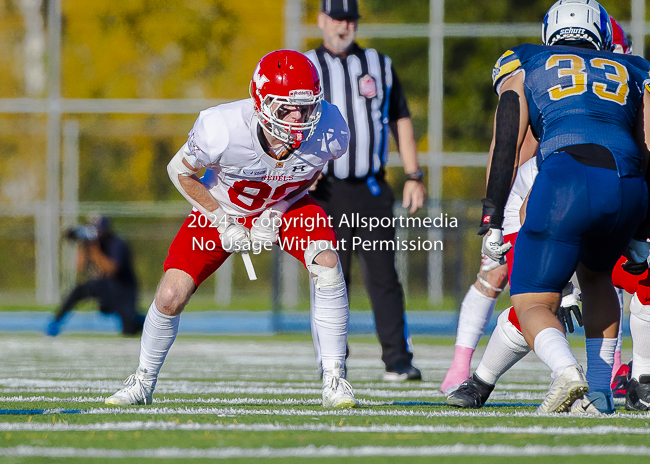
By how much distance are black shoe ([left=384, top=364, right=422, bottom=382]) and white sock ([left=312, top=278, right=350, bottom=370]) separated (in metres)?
1.51

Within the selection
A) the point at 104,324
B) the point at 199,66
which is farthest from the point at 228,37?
the point at 104,324

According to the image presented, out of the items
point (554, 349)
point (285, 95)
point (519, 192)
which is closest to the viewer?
point (554, 349)

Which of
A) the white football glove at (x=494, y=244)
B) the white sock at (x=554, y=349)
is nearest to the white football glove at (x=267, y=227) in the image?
the white football glove at (x=494, y=244)

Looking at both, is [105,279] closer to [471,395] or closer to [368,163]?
[368,163]

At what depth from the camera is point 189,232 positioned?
3957 millimetres

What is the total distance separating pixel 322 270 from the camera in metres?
3.86

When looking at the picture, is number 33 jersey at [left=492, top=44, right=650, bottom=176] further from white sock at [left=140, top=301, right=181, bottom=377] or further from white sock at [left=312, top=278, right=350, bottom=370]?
white sock at [left=140, top=301, right=181, bottom=377]

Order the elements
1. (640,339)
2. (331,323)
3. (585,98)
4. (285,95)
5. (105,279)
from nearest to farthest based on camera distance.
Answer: (585,98) → (285,95) → (331,323) → (640,339) → (105,279)

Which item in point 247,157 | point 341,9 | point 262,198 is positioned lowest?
point 262,198

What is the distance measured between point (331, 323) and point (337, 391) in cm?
28

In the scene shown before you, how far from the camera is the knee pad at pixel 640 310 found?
3.99 meters

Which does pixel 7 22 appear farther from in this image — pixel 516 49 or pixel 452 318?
pixel 516 49

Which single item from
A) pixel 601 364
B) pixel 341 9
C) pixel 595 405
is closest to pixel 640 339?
pixel 601 364

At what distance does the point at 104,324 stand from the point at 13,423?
11525 millimetres
